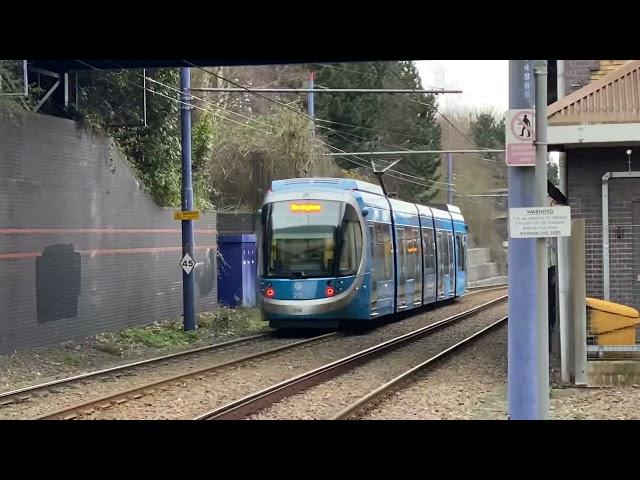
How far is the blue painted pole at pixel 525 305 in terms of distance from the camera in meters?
8.65

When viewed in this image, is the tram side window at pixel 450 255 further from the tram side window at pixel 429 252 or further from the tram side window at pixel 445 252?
the tram side window at pixel 429 252

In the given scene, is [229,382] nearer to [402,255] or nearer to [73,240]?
[73,240]

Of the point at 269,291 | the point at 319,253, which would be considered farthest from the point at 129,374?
the point at 319,253

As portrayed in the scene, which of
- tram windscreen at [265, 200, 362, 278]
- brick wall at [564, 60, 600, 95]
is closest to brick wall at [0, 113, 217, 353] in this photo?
tram windscreen at [265, 200, 362, 278]

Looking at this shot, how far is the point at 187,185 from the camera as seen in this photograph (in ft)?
69.2

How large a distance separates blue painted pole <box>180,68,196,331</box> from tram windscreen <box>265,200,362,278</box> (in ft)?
8.44

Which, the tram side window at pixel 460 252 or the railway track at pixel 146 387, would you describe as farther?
the tram side window at pixel 460 252

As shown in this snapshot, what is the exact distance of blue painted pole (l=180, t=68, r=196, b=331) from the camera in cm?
2075

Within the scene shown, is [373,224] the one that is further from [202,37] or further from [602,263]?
[202,37]

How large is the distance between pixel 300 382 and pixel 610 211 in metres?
5.06

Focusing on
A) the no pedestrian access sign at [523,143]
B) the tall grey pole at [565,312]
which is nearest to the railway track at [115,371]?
the tall grey pole at [565,312]

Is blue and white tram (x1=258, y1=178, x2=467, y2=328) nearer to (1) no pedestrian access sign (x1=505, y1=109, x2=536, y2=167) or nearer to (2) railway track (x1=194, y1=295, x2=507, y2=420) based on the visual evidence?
(2) railway track (x1=194, y1=295, x2=507, y2=420)

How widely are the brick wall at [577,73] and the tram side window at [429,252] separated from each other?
1184 cm
